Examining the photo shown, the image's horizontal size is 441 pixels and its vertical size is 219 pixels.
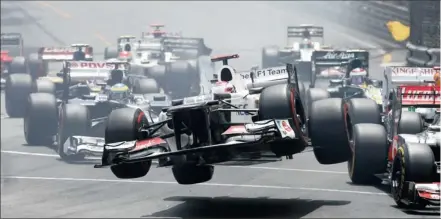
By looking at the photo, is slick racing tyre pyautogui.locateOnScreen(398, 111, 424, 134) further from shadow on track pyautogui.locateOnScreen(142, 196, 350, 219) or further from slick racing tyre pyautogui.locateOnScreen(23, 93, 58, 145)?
slick racing tyre pyautogui.locateOnScreen(23, 93, 58, 145)

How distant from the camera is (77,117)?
100 ft

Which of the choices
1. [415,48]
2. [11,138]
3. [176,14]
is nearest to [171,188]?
[11,138]

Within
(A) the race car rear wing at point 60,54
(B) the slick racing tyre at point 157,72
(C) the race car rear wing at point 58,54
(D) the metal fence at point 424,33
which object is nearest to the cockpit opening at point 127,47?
(A) the race car rear wing at point 60,54

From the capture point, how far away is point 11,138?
3553 cm

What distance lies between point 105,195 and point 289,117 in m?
4.78

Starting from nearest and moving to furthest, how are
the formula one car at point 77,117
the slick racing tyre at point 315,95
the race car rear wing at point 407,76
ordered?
1. the race car rear wing at point 407,76
2. the formula one car at point 77,117
3. the slick racing tyre at point 315,95

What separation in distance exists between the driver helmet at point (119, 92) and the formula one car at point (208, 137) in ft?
38.5

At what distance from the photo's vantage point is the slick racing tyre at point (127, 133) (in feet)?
69.2

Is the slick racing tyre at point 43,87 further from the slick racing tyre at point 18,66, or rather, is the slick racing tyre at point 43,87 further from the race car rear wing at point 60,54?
the slick racing tyre at point 18,66

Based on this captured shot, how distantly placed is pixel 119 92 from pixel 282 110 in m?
13.8

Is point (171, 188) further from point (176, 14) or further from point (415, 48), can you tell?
point (176, 14)

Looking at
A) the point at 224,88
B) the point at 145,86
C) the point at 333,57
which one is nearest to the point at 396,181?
the point at 224,88

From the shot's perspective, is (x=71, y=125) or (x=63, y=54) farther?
(x=63, y=54)

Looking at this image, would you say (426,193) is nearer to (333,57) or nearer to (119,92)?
(119,92)
